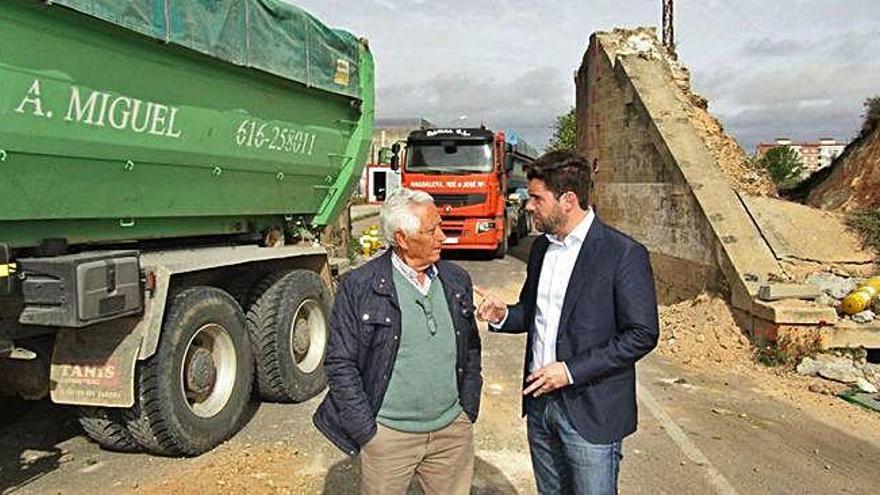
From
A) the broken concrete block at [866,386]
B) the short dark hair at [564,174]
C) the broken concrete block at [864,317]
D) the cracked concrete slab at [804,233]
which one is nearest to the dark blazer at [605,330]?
the short dark hair at [564,174]

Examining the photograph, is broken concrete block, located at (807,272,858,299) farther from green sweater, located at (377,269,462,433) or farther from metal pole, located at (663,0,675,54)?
metal pole, located at (663,0,675,54)

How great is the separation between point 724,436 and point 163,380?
396 cm

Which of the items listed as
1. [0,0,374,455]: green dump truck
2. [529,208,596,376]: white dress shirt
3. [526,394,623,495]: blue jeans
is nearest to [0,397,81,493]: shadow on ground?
[0,0,374,455]: green dump truck

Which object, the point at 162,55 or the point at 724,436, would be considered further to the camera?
the point at 724,436

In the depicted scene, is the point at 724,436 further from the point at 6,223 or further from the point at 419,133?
the point at 419,133

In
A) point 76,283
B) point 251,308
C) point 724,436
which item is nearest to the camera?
point 76,283

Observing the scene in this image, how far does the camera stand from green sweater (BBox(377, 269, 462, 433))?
2609 millimetres

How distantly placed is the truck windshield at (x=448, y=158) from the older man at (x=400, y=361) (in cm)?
1253

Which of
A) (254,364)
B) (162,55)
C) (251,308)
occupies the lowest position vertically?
(254,364)

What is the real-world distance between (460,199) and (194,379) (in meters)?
11.0

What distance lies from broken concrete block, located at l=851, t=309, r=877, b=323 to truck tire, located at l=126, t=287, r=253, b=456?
6.11 m

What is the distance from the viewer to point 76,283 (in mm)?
3527

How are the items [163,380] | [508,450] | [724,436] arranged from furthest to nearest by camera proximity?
[724,436], [508,450], [163,380]

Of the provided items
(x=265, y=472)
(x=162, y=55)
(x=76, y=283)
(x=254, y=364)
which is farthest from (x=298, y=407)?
(x=162, y=55)
